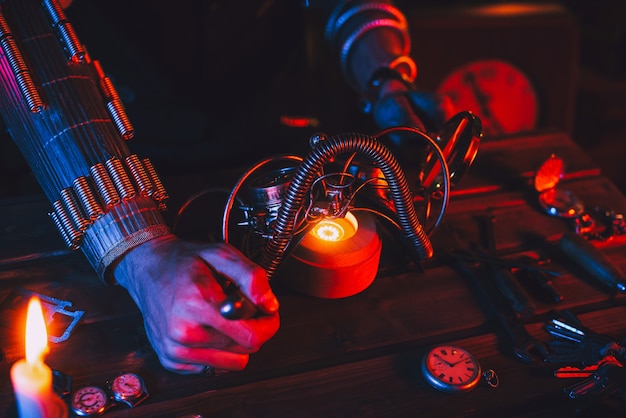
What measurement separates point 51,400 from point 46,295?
38 cm

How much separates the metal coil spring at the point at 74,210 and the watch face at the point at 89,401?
228 mm

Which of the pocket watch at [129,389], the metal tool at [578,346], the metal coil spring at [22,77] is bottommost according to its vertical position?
the metal tool at [578,346]

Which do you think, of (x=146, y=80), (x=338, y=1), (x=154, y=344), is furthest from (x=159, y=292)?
(x=338, y=1)

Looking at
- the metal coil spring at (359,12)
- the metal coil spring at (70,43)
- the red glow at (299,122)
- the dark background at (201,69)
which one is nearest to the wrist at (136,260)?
the metal coil spring at (70,43)

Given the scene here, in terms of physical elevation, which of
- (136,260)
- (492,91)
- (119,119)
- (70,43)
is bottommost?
(492,91)

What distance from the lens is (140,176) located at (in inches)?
33.9

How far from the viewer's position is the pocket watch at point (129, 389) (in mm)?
727

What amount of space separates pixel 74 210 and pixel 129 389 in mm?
273

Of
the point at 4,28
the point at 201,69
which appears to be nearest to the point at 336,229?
the point at 4,28

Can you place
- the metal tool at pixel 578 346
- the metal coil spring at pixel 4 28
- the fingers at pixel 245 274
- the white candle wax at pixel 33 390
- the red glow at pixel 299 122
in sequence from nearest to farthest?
1. the white candle wax at pixel 33 390
2. the fingers at pixel 245 274
3. the metal tool at pixel 578 346
4. the metal coil spring at pixel 4 28
5. the red glow at pixel 299 122

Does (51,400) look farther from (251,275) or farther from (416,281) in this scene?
(416,281)

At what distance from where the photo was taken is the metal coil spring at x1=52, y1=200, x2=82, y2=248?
840 millimetres

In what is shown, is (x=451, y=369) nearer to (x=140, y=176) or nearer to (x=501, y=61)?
(x=140, y=176)

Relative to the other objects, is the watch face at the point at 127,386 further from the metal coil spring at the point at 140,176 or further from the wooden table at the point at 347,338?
the metal coil spring at the point at 140,176
